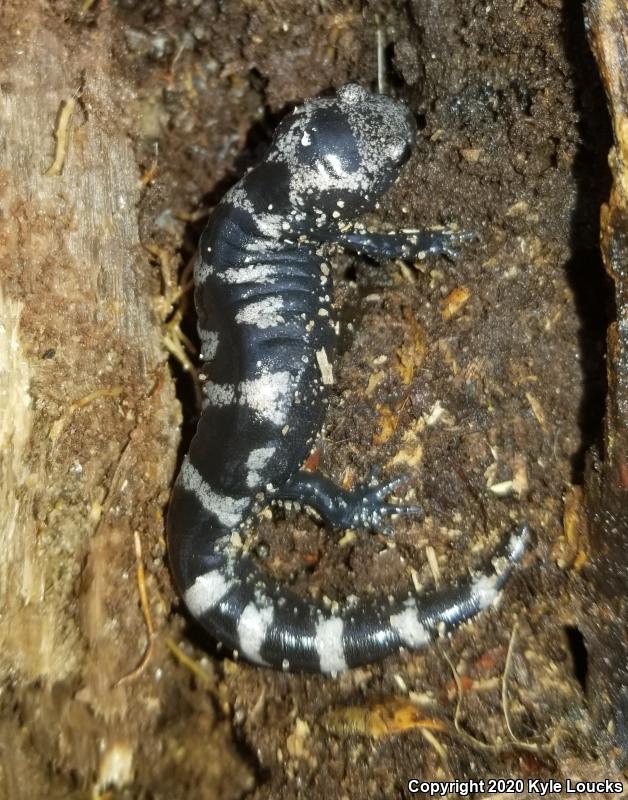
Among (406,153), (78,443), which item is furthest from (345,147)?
(78,443)

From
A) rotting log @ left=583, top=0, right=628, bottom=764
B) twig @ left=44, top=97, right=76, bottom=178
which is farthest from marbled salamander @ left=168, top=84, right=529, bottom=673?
twig @ left=44, top=97, right=76, bottom=178

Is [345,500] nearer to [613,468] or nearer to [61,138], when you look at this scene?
[613,468]

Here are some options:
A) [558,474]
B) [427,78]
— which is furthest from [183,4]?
[558,474]

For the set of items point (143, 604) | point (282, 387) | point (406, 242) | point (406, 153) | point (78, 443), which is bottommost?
point (143, 604)

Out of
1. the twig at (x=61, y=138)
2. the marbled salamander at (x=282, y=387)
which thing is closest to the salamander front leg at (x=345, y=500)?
the marbled salamander at (x=282, y=387)

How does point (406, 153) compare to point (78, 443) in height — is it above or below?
above

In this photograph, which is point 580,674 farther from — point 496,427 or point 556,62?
point 556,62
